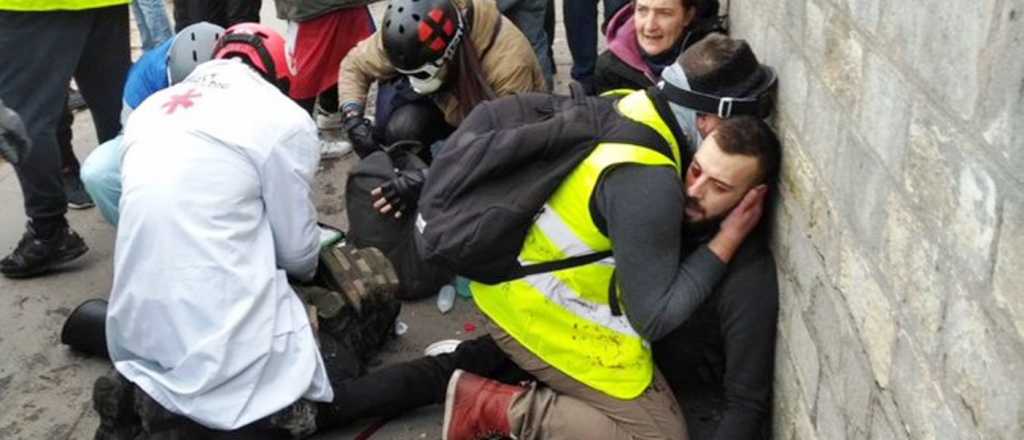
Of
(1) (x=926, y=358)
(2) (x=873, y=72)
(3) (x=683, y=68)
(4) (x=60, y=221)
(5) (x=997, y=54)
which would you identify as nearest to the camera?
(5) (x=997, y=54)

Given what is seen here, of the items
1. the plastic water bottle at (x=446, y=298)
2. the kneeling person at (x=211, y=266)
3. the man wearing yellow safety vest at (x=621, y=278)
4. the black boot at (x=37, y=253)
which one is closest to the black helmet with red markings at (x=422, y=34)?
→ the plastic water bottle at (x=446, y=298)

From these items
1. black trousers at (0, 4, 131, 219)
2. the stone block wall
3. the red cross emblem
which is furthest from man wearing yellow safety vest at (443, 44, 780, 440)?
black trousers at (0, 4, 131, 219)

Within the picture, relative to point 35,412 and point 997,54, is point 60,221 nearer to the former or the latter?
point 35,412

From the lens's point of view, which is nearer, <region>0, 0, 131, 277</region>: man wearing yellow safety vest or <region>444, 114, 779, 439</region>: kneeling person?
<region>444, 114, 779, 439</region>: kneeling person

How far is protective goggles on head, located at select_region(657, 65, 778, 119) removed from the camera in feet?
9.78

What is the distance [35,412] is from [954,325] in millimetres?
3175

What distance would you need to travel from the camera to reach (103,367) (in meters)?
4.01

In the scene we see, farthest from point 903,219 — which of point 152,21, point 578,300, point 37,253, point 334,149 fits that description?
point 152,21

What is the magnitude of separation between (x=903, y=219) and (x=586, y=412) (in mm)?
1499

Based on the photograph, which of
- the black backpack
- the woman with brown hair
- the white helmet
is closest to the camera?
the black backpack

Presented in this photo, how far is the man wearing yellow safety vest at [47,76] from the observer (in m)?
4.30

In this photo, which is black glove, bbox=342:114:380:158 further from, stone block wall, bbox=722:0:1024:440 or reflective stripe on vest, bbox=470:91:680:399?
stone block wall, bbox=722:0:1024:440

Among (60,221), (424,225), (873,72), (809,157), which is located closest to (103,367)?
(60,221)

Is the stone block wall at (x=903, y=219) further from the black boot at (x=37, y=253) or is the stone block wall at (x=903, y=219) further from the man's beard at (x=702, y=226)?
Result: the black boot at (x=37, y=253)
